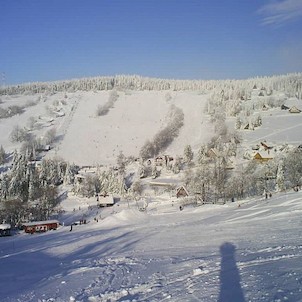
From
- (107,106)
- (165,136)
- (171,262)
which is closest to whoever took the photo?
(171,262)

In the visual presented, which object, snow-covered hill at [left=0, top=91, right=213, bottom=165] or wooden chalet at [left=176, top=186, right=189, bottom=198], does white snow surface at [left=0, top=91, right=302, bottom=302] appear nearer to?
wooden chalet at [left=176, top=186, right=189, bottom=198]

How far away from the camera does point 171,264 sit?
1205 cm

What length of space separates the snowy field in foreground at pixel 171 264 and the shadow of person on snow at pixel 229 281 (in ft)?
0.07

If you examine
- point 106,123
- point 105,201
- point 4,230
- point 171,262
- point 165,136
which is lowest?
point 4,230

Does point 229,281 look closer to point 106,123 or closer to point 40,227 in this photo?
point 40,227

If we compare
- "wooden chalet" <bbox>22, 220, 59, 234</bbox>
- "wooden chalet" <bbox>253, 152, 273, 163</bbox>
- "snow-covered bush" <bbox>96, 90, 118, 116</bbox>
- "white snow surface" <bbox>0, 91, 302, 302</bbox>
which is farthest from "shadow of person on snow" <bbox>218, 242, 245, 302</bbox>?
"snow-covered bush" <bbox>96, 90, 118, 116</bbox>

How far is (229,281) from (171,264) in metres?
3.40

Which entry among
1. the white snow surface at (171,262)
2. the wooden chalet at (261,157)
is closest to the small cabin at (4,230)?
the white snow surface at (171,262)

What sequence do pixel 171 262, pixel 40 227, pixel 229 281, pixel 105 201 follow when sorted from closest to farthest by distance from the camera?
pixel 229 281 → pixel 171 262 → pixel 40 227 → pixel 105 201

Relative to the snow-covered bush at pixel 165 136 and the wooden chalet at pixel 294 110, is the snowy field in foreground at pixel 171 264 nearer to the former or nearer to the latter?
the snow-covered bush at pixel 165 136

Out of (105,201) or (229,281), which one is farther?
(105,201)

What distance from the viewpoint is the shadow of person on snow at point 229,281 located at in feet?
25.7

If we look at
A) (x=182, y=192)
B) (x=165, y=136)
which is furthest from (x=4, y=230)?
(x=165, y=136)

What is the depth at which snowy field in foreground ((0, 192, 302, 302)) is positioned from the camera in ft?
28.5
